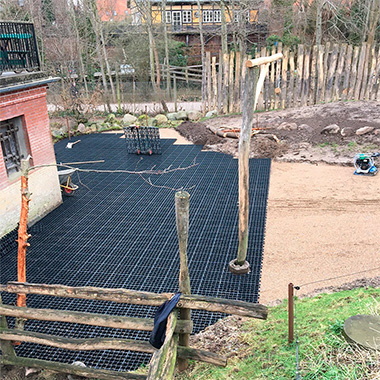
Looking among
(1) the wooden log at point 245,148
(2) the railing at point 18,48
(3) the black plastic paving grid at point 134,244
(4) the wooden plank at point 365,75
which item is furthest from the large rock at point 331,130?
(2) the railing at point 18,48

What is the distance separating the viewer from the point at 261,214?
9.35m

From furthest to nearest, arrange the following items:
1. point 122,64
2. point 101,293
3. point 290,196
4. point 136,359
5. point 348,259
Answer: point 122,64
point 290,196
point 348,259
point 136,359
point 101,293

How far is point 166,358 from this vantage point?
3.77 m

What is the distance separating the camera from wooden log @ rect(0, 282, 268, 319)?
430 centimetres

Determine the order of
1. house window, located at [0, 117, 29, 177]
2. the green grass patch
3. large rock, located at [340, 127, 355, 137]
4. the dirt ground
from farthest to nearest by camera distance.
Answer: large rock, located at [340, 127, 355, 137], house window, located at [0, 117, 29, 177], the dirt ground, the green grass patch

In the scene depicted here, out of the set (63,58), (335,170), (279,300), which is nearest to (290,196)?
(335,170)

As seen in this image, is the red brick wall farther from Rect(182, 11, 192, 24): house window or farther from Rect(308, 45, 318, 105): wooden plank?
Rect(182, 11, 192, 24): house window

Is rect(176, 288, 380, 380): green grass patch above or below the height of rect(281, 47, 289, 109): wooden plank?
below

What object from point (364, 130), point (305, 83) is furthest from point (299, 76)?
point (364, 130)

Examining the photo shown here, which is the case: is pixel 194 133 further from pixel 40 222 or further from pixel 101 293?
pixel 101 293

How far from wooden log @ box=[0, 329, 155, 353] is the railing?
567cm

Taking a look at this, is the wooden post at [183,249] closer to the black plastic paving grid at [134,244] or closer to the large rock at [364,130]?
the black plastic paving grid at [134,244]

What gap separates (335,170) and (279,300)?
6.49 meters

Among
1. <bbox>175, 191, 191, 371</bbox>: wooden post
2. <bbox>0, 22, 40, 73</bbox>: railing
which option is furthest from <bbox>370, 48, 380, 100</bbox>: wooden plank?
<bbox>175, 191, 191, 371</bbox>: wooden post
